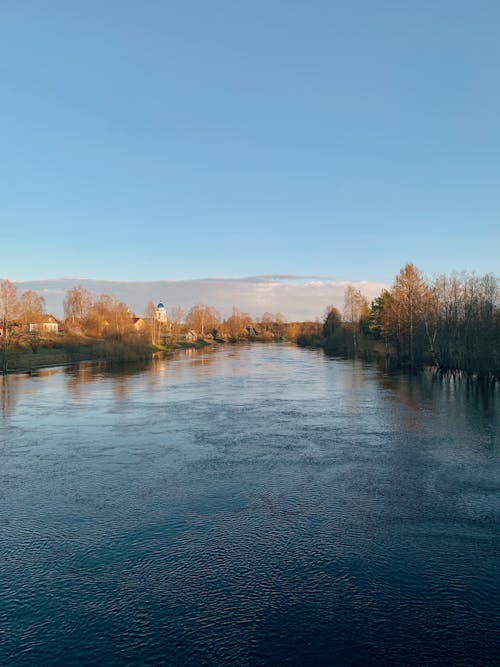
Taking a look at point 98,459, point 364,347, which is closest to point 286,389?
point 98,459

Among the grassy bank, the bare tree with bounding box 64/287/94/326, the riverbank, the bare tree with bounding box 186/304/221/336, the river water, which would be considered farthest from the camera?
the bare tree with bounding box 186/304/221/336

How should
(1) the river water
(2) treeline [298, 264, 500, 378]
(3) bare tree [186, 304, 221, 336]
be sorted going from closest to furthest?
(1) the river water, (2) treeline [298, 264, 500, 378], (3) bare tree [186, 304, 221, 336]

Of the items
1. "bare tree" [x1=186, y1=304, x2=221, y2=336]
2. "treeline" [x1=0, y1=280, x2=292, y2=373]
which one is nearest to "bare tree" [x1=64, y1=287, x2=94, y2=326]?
"treeline" [x1=0, y1=280, x2=292, y2=373]

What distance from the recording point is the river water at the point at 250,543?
756 centimetres

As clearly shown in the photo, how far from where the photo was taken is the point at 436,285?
190 feet

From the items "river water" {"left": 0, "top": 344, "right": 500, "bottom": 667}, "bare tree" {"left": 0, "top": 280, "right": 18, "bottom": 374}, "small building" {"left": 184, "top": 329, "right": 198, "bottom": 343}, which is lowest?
"river water" {"left": 0, "top": 344, "right": 500, "bottom": 667}

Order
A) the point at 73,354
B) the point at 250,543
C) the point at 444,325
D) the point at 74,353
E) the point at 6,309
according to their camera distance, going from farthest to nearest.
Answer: the point at 74,353 < the point at 73,354 < the point at 6,309 < the point at 444,325 < the point at 250,543

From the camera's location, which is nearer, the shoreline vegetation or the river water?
the river water

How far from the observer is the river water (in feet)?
24.8

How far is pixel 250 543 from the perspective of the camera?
10.6m

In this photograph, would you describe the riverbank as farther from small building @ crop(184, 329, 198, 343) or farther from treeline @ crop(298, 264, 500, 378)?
small building @ crop(184, 329, 198, 343)

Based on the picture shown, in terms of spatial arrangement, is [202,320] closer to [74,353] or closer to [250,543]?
[74,353]

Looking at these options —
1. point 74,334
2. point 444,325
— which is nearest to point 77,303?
point 74,334

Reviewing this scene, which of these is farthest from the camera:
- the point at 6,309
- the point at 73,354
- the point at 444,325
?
the point at 73,354
